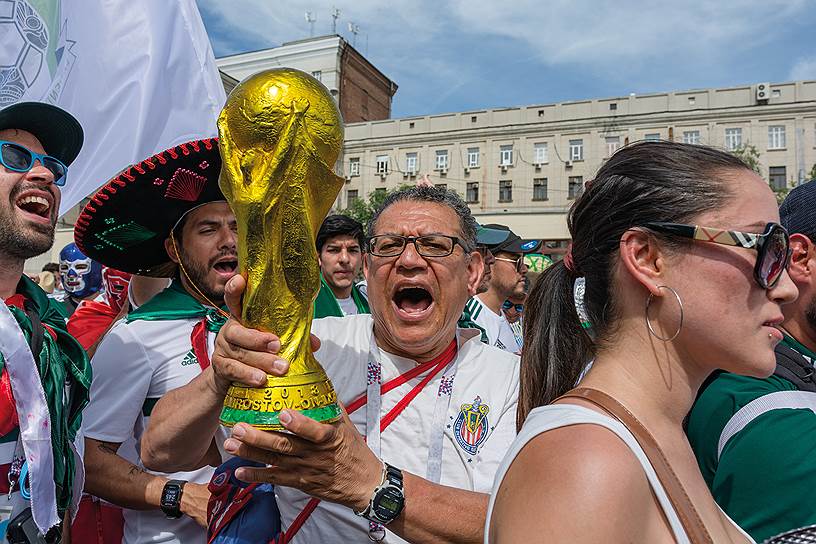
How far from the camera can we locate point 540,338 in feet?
6.14

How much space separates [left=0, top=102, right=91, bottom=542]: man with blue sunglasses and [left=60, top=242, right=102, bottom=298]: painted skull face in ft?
13.2

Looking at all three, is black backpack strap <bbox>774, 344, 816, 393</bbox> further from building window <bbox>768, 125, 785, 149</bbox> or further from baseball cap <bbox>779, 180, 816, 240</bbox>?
building window <bbox>768, 125, 785, 149</bbox>

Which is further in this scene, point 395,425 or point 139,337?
point 139,337

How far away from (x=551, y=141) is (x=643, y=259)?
3745 centimetres

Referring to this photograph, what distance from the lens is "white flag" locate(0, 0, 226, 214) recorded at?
2473 mm

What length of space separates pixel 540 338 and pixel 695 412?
0.54 meters

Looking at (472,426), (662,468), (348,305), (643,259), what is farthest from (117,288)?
(662,468)

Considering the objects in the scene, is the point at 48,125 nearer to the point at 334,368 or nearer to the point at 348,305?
the point at 334,368

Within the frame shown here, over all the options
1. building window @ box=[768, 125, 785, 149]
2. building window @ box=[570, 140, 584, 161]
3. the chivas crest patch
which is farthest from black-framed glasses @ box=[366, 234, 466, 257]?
building window @ box=[768, 125, 785, 149]

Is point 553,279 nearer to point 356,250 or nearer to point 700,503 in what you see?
point 700,503

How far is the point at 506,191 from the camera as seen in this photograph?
125 feet

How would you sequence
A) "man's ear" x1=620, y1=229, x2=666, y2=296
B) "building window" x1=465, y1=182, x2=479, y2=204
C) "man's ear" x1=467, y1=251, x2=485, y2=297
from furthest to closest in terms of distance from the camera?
"building window" x1=465, y1=182, x2=479, y2=204, "man's ear" x1=467, y1=251, x2=485, y2=297, "man's ear" x1=620, y1=229, x2=666, y2=296

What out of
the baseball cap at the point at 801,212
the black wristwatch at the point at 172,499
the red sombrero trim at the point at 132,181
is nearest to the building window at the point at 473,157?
the baseball cap at the point at 801,212

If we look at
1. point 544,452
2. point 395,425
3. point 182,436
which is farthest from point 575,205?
point 182,436
